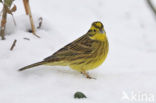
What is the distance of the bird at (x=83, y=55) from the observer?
418cm

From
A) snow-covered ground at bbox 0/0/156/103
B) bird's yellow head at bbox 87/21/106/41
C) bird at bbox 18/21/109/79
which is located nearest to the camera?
snow-covered ground at bbox 0/0/156/103

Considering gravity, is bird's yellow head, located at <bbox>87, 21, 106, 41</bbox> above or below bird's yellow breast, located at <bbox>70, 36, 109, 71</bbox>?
above

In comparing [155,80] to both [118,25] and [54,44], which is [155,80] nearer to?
[54,44]

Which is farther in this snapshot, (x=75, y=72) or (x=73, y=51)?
Answer: (x=75, y=72)

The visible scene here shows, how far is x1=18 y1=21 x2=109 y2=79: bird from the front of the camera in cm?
418

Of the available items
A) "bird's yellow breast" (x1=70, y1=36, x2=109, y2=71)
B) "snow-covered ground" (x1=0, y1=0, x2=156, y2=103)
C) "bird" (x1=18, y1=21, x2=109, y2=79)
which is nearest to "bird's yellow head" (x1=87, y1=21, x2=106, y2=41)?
"bird" (x1=18, y1=21, x2=109, y2=79)

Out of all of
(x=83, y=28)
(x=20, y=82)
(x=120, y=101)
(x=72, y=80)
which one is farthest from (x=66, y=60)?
(x=83, y=28)

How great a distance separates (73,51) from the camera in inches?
167

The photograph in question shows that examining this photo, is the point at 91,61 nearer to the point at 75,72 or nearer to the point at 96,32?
the point at 75,72

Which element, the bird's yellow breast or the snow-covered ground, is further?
the bird's yellow breast

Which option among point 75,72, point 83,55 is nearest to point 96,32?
point 83,55

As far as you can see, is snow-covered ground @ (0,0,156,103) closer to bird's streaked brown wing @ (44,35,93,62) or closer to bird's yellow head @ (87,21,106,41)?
bird's streaked brown wing @ (44,35,93,62)

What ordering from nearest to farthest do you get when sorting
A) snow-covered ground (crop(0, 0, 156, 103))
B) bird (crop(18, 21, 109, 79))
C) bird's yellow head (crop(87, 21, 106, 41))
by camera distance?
1. snow-covered ground (crop(0, 0, 156, 103))
2. bird (crop(18, 21, 109, 79))
3. bird's yellow head (crop(87, 21, 106, 41))

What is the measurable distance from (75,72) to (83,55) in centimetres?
26
